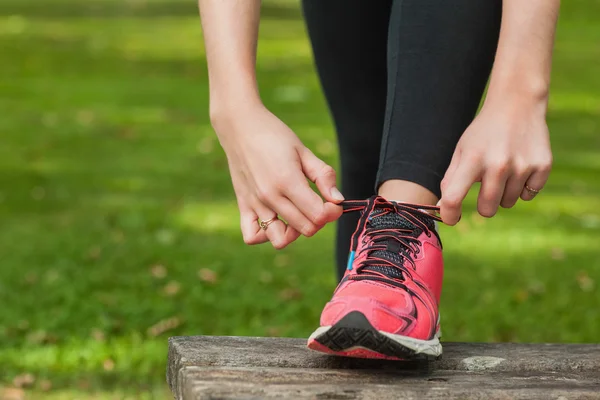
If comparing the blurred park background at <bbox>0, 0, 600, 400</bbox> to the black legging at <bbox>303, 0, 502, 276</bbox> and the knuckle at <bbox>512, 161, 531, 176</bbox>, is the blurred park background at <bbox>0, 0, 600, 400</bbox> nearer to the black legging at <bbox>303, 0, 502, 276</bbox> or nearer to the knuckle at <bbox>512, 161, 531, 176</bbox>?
the black legging at <bbox>303, 0, 502, 276</bbox>

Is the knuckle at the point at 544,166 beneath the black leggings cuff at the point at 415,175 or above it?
above

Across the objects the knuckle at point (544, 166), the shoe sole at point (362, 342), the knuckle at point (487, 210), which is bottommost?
the shoe sole at point (362, 342)

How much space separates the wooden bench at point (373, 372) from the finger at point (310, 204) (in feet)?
0.80

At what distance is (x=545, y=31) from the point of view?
1540 millimetres

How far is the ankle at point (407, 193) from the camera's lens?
5.31 feet

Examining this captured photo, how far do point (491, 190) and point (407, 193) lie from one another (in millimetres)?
212

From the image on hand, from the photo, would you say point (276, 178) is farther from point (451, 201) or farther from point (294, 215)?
point (451, 201)

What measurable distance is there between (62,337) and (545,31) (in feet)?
6.63

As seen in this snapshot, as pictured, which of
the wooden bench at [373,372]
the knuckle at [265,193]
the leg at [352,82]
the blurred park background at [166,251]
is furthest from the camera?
the blurred park background at [166,251]

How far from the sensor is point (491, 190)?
1443mm

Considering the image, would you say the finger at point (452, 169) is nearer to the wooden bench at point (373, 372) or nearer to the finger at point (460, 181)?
the finger at point (460, 181)

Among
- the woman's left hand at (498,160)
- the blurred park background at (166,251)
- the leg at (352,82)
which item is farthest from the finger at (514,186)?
the blurred park background at (166,251)

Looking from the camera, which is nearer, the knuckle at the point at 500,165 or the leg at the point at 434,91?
the knuckle at the point at 500,165

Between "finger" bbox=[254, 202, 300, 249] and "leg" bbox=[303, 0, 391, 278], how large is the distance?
0.61 meters
